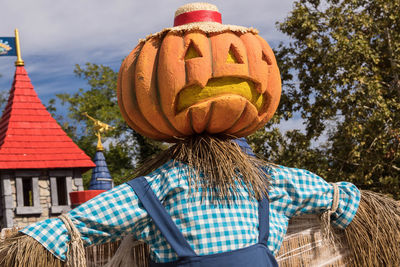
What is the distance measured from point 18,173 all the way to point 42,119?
3.87 feet

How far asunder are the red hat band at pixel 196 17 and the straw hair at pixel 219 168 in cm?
62

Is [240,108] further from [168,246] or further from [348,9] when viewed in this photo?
[348,9]

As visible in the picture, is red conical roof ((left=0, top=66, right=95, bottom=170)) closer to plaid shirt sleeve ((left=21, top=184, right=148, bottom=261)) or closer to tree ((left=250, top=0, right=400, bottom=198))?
tree ((left=250, top=0, right=400, bottom=198))

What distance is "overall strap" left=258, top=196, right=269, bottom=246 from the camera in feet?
8.38

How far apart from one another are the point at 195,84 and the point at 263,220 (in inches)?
29.1

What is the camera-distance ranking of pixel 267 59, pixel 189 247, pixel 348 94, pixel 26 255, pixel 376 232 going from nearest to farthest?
pixel 26 255 < pixel 189 247 < pixel 267 59 < pixel 376 232 < pixel 348 94

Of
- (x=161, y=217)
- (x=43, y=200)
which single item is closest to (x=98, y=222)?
(x=161, y=217)

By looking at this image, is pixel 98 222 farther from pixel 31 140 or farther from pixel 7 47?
pixel 7 47

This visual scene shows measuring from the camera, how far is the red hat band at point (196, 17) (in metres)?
2.81

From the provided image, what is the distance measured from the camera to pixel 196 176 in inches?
102

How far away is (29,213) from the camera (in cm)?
1059

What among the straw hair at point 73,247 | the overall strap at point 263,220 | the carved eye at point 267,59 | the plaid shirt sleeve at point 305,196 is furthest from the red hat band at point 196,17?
the straw hair at point 73,247

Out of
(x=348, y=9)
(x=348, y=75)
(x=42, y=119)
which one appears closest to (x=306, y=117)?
(x=348, y=75)

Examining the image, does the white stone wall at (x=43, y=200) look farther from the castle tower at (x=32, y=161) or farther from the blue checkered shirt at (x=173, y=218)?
the blue checkered shirt at (x=173, y=218)
